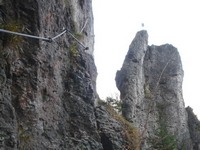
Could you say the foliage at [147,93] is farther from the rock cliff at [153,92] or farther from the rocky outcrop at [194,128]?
the rocky outcrop at [194,128]

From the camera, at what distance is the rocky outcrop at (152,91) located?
19.3 m

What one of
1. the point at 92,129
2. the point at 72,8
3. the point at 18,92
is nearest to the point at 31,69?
the point at 18,92

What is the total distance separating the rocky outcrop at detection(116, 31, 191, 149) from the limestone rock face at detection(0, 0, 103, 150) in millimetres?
7035

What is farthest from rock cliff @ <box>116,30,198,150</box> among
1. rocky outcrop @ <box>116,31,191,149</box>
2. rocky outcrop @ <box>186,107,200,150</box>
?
rocky outcrop @ <box>186,107,200,150</box>

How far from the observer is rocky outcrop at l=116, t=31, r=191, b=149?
1927cm

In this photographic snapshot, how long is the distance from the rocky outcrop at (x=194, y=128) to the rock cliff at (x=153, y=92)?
0.50 meters

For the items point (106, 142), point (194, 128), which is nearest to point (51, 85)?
point (106, 142)

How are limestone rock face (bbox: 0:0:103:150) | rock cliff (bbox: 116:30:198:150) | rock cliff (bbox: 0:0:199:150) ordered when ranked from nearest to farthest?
limestone rock face (bbox: 0:0:103:150), rock cliff (bbox: 0:0:199:150), rock cliff (bbox: 116:30:198:150)

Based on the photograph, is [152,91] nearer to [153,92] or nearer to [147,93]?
[153,92]

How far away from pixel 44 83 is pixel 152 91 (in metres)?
13.4

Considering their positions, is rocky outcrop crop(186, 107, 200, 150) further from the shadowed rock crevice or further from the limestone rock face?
the limestone rock face

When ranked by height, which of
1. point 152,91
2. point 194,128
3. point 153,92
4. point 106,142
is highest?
point 152,91

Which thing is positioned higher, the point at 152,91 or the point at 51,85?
the point at 152,91

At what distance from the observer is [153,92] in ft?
72.2
